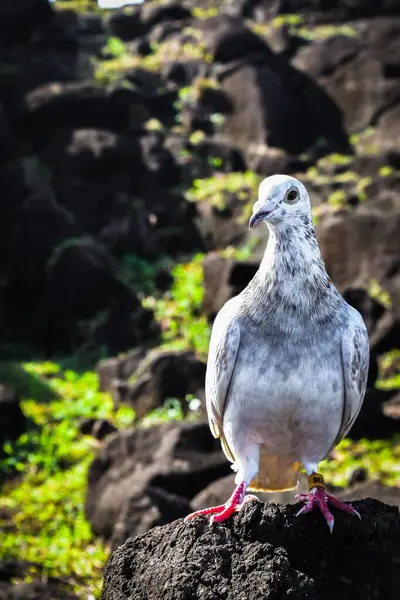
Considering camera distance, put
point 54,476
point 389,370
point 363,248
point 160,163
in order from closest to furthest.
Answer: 1. point 54,476
2. point 389,370
3. point 363,248
4. point 160,163

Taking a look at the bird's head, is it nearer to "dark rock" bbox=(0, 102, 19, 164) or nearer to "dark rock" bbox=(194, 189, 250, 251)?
"dark rock" bbox=(194, 189, 250, 251)

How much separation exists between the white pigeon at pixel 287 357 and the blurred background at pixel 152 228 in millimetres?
2783

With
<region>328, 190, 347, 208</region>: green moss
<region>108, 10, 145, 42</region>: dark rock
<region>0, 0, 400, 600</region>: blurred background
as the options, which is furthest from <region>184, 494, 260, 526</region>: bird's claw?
<region>108, 10, 145, 42</region>: dark rock

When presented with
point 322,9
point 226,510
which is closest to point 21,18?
point 322,9

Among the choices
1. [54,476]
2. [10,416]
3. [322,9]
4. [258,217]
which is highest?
[258,217]

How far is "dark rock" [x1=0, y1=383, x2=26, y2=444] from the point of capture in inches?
420

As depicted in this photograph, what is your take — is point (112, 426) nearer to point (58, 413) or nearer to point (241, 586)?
point (58, 413)

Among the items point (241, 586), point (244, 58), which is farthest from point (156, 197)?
point (241, 586)

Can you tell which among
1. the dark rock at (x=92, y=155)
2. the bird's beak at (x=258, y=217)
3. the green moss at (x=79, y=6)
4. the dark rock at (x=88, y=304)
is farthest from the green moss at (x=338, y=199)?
the bird's beak at (x=258, y=217)

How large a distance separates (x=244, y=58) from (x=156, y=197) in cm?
487

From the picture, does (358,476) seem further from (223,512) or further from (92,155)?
(92,155)

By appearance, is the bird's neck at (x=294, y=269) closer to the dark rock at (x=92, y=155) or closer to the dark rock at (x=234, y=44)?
the dark rock at (x=92, y=155)

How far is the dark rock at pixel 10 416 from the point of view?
1067 cm

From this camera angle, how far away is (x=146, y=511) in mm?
7680
